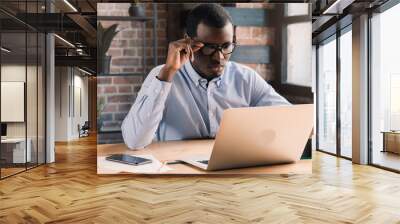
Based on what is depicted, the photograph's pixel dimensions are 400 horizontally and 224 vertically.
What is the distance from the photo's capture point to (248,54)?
5785 millimetres

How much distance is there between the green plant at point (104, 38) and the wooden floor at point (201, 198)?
1.85 meters

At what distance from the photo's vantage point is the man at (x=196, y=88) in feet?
18.7

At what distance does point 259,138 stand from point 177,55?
5.40 feet

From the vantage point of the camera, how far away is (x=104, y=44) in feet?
19.0

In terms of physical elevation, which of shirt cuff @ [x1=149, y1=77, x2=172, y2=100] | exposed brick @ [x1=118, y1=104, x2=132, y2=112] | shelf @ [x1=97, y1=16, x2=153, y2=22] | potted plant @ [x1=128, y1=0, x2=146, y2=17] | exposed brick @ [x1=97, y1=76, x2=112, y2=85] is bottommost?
exposed brick @ [x1=118, y1=104, x2=132, y2=112]

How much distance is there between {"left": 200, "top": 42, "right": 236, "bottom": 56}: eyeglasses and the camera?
224 inches

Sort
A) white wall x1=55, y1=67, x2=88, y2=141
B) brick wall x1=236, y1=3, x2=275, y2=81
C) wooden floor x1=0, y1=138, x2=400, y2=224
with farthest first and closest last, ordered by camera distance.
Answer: white wall x1=55, y1=67, x2=88, y2=141 < brick wall x1=236, y1=3, x2=275, y2=81 < wooden floor x1=0, y1=138, x2=400, y2=224


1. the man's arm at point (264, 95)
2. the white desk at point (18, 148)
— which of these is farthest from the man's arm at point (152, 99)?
the white desk at point (18, 148)

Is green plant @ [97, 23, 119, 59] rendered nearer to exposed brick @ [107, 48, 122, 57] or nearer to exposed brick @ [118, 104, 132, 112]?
exposed brick @ [107, 48, 122, 57]

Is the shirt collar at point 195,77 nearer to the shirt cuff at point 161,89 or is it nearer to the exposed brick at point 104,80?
the shirt cuff at point 161,89

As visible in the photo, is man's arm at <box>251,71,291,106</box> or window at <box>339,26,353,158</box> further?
window at <box>339,26,353,158</box>

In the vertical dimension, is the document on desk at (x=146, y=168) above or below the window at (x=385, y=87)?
below

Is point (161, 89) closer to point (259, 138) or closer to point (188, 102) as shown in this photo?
point (188, 102)

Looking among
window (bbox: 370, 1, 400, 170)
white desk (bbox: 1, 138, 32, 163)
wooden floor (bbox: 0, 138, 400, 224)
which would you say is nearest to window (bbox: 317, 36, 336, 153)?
window (bbox: 370, 1, 400, 170)
